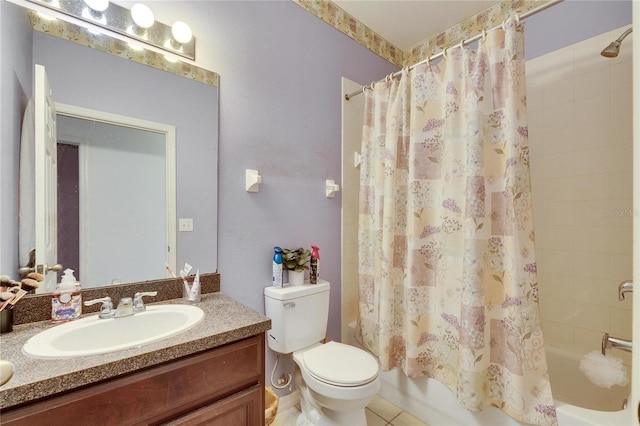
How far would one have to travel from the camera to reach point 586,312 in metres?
1.70

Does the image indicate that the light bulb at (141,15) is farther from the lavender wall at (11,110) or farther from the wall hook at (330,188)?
the wall hook at (330,188)

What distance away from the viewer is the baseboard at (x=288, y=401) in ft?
5.66

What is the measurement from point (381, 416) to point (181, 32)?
228 centimetres

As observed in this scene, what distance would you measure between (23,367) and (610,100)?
107 inches

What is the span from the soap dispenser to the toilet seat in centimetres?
99

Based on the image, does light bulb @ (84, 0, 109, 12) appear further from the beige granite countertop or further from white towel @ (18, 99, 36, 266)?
the beige granite countertop

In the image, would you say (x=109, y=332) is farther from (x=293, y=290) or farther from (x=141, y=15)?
(x=141, y=15)

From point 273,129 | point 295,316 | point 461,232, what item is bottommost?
point 295,316

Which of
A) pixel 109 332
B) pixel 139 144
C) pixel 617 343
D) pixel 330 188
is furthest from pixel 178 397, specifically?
pixel 617 343

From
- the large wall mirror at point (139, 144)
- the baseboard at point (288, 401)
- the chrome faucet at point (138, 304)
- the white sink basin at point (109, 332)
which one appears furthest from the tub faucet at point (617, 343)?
the chrome faucet at point (138, 304)

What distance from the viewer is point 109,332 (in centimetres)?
105

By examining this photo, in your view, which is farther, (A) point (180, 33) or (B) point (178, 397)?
(A) point (180, 33)

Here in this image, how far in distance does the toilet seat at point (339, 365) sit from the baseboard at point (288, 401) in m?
0.45

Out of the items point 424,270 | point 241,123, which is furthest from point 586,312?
point 241,123
